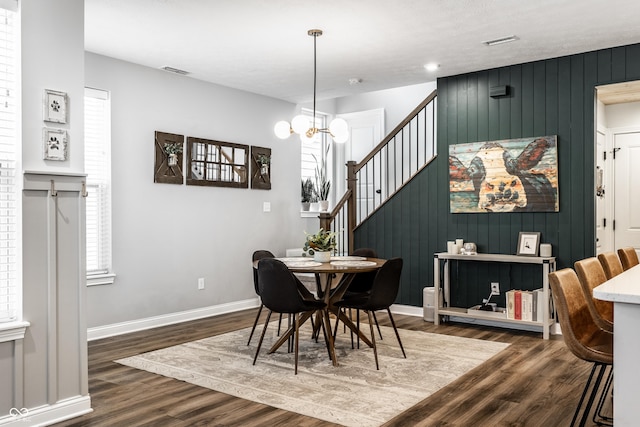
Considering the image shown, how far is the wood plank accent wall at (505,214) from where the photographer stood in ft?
16.3

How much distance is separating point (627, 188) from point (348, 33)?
3.69 metres

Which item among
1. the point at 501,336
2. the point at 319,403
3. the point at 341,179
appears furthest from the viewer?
the point at 341,179

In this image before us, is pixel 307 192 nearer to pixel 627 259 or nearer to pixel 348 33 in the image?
pixel 348 33

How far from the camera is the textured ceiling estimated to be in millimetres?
3785

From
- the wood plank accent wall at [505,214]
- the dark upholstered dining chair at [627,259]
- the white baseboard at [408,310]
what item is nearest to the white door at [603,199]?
the wood plank accent wall at [505,214]

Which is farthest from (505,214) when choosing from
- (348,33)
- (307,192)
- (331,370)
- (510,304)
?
(307,192)

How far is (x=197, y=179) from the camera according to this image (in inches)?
230

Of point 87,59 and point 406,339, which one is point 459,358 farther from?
point 87,59

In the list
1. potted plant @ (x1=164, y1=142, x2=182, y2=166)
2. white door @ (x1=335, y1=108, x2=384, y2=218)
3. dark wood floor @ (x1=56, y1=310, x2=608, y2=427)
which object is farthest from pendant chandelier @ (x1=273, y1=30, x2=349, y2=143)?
Answer: white door @ (x1=335, y1=108, x2=384, y2=218)

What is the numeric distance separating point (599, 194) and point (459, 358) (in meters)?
2.67

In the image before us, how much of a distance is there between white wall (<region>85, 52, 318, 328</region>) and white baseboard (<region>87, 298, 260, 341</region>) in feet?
0.20

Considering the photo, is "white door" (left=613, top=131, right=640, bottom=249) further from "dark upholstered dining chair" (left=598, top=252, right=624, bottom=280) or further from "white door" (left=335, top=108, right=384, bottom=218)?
"white door" (left=335, top=108, right=384, bottom=218)

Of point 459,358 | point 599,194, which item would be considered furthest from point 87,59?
point 599,194

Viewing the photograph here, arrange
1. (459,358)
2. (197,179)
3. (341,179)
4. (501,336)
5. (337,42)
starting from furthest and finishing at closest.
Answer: (341,179)
(197,179)
(501,336)
(337,42)
(459,358)
